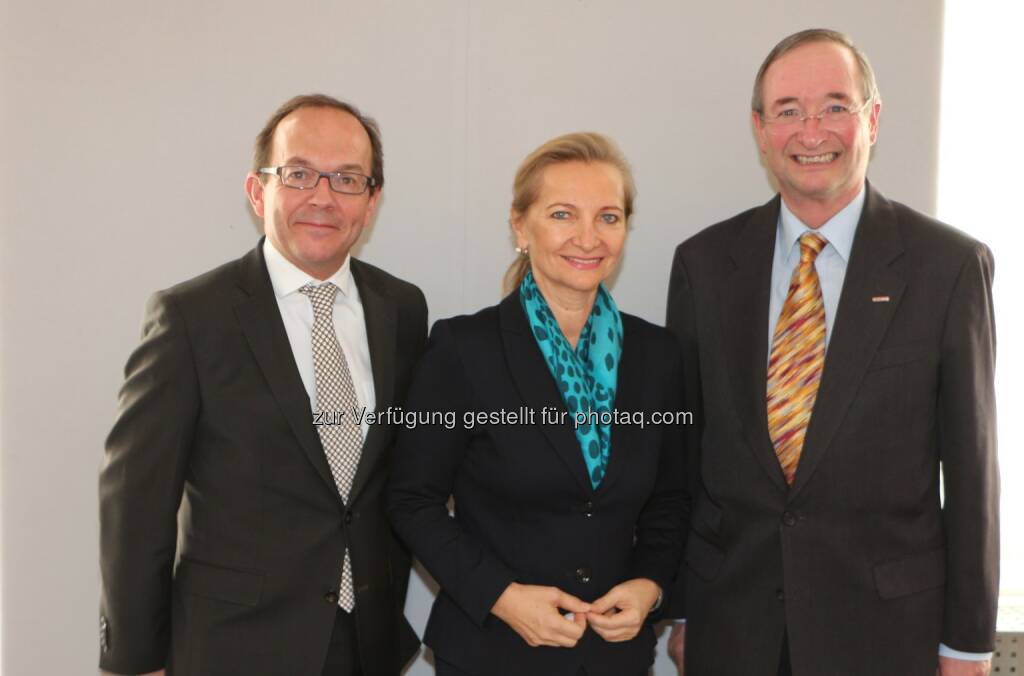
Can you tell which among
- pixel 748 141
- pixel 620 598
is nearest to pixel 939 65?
pixel 748 141

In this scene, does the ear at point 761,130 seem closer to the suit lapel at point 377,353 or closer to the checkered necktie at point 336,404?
the suit lapel at point 377,353

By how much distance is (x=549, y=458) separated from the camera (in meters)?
2.08

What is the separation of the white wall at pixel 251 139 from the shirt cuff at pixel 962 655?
1.47 meters

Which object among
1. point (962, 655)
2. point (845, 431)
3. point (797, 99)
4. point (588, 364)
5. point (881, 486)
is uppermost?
point (797, 99)

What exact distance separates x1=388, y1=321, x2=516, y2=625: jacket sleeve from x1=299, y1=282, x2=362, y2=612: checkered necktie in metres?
0.12

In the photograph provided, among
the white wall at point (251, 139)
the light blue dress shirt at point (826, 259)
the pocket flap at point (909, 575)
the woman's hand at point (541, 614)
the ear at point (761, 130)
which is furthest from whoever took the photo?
the white wall at point (251, 139)

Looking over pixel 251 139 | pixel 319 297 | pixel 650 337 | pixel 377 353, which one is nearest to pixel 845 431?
pixel 650 337

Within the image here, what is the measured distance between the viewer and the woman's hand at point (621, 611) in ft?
6.66

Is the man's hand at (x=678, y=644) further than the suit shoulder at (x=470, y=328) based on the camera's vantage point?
Yes

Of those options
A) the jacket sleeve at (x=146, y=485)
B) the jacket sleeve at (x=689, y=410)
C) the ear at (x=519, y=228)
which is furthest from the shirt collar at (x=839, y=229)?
the jacket sleeve at (x=146, y=485)

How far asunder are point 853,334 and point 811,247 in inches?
10.3

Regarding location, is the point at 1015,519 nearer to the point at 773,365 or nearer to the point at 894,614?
the point at 894,614

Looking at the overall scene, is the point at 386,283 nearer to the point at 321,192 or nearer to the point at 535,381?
the point at 321,192

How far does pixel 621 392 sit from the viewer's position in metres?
2.18
